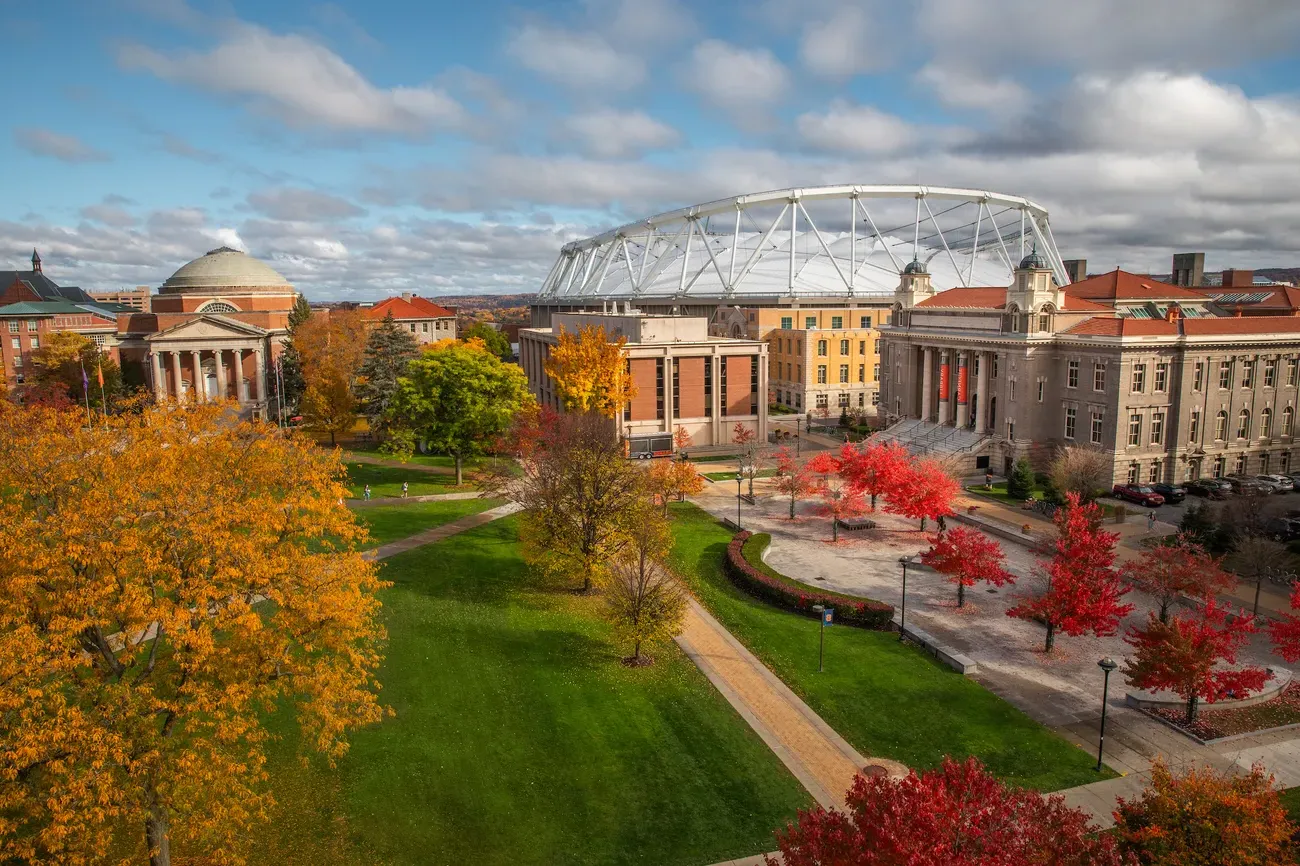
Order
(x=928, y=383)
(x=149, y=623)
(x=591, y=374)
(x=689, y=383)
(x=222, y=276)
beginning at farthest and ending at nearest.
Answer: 1. (x=222, y=276)
2. (x=928, y=383)
3. (x=689, y=383)
4. (x=591, y=374)
5. (x=149, y=623)

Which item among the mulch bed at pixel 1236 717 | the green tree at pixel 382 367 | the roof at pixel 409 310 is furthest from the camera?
the roof at pixel 409 310

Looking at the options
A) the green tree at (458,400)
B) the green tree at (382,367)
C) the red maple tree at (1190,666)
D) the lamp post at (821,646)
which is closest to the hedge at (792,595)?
the lamp post at (821,646)

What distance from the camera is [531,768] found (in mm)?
22781

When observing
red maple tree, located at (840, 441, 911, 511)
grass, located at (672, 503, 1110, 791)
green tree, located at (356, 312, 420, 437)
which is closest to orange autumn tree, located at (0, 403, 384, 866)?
grass, located at (672, 503, 1110, 791)

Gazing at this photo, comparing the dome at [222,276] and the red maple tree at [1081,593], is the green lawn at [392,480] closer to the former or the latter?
the red maple tree at [1081,593]

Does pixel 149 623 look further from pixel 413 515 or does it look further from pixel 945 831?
pixel 413 515

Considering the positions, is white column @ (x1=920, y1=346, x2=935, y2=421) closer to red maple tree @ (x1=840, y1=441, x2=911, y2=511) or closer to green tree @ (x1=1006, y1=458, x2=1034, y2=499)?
green tree @ (x1=1006, y1=458, x2=1034, y2=499)

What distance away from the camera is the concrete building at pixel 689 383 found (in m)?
67.2

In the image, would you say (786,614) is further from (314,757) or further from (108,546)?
(108,546)

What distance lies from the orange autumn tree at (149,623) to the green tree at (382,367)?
52.2m

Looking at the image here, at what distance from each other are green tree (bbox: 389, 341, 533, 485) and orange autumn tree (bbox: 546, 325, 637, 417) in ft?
16.3

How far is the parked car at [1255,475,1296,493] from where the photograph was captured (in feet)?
171

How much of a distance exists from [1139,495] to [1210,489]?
5.17 metres

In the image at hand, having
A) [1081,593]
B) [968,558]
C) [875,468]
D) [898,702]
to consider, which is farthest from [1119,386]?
[898,702]
